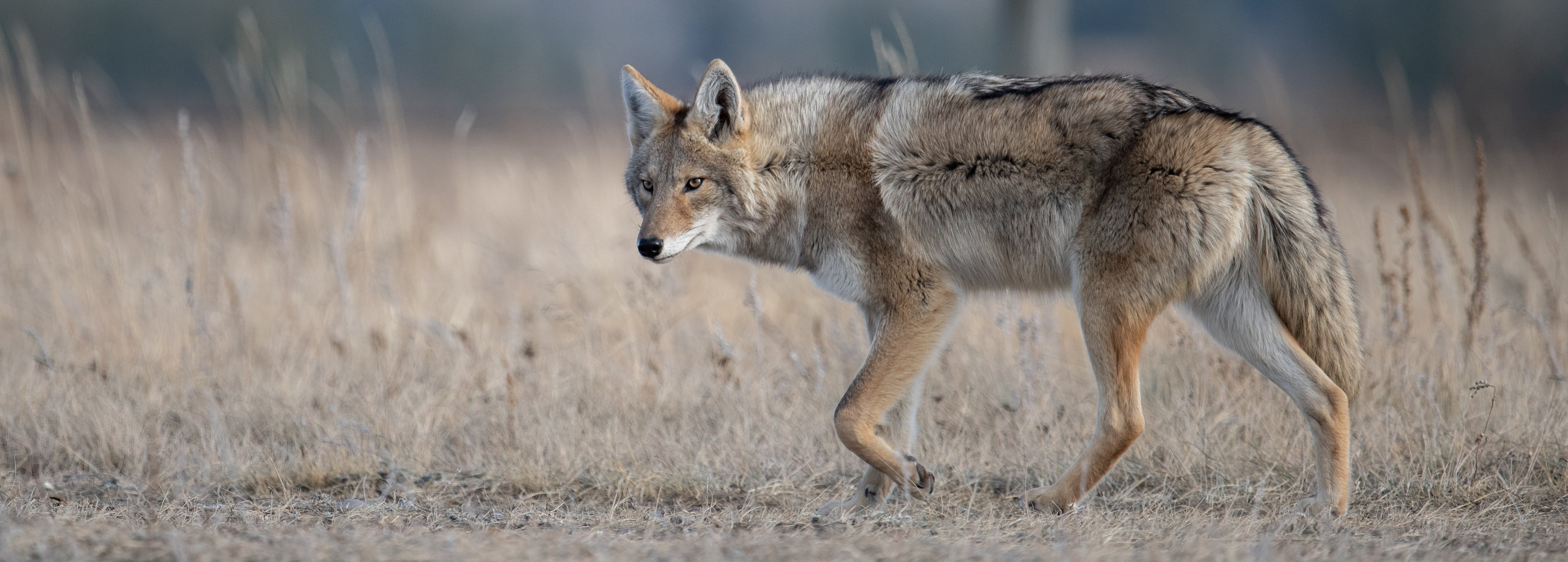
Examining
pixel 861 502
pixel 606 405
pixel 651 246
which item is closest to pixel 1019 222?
pixel 861 502

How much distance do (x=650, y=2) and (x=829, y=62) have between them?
23.9 m

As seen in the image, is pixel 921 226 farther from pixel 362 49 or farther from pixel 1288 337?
pixel 362 49

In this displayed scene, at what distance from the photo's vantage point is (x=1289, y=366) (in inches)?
159

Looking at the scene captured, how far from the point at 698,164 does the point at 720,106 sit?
0.26 meters

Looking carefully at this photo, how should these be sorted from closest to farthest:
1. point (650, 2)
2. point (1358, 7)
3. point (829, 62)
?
point (1358, 7) → point (829, 62) → point (650, 2)

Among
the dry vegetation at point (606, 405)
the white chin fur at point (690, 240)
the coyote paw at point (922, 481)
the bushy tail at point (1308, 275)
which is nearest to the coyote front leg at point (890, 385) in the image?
the coyote paw at point (922, 481)

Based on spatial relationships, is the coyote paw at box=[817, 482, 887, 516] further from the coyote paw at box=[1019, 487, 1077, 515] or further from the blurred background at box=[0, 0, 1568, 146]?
the blurred background at box=[0, 0, 1568, 146]

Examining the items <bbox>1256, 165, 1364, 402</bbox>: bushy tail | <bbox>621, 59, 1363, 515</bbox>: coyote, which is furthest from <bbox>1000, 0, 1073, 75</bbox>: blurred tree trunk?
<bbox>1256, 165, 1364, 402</bbox>: bushy tail

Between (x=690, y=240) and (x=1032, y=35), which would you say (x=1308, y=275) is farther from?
(x=1032, y=35)

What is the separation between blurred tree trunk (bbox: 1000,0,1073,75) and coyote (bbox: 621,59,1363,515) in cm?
388

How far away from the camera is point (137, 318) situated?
19.9ft

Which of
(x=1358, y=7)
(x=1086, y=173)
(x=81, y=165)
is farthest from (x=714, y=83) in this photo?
(x=1358, y=7)

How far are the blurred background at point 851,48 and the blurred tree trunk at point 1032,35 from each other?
1cm

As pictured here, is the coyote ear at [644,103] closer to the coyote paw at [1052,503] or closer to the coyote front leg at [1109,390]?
the coyote front leg at [1109,390]
